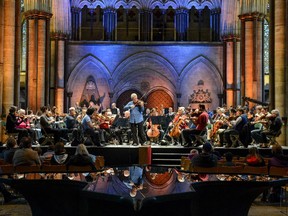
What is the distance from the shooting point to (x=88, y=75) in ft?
94.8

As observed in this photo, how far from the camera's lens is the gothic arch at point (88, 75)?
28656 millimetres


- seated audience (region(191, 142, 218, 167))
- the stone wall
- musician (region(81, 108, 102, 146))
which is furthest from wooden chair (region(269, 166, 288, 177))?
the stone wall

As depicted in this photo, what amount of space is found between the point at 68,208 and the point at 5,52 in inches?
426

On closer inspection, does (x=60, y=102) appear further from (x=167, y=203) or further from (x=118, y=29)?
(x=167, y=203)

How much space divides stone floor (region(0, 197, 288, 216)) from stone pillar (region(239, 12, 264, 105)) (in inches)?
562

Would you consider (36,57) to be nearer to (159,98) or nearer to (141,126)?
(159,98)

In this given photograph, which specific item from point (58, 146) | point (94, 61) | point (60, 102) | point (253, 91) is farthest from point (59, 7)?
point (58, 146)

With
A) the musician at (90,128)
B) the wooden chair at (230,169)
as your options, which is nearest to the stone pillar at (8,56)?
the musician at (90,128)

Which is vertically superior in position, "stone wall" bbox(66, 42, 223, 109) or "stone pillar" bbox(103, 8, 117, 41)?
"stone pillar" bbox(103, 8, 117, 41)

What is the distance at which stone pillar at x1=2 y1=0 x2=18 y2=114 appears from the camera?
15.9m

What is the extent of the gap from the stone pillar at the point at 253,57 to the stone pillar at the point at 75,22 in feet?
34.8

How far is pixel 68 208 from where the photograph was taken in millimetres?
6277

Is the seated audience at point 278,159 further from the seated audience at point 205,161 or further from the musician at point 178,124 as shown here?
the musician at point 178,124

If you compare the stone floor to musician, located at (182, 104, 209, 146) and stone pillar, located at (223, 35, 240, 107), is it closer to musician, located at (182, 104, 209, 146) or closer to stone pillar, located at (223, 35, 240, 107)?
musician, located at (182, 104, 209, 146)
